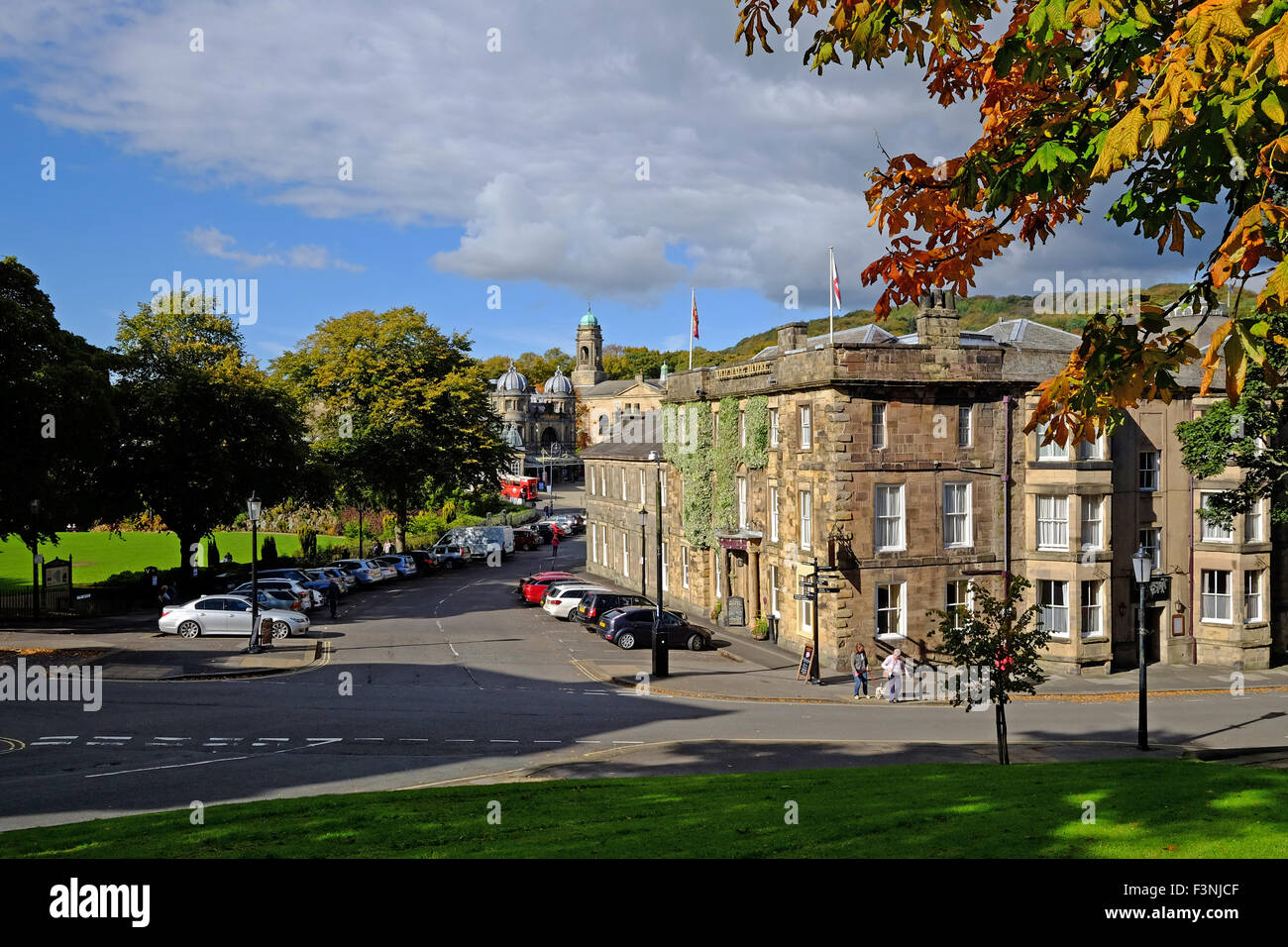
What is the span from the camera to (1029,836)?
31.4 feet

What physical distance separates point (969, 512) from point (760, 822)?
27.7 metres

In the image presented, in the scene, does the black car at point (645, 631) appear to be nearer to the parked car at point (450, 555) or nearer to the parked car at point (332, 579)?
the parked car at point (332, 579)

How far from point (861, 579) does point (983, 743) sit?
35.4 ft

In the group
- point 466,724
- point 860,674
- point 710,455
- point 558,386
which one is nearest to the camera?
point 466,724

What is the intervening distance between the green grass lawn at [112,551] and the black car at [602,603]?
26.7 m

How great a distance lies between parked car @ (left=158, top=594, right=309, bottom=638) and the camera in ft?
124

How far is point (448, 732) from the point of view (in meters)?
23.8

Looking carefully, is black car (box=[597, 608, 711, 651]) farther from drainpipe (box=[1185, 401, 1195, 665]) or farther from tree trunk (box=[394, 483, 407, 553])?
tree trunk (box=[394, 483, 407, 553])

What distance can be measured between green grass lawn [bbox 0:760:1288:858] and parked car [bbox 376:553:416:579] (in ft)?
152

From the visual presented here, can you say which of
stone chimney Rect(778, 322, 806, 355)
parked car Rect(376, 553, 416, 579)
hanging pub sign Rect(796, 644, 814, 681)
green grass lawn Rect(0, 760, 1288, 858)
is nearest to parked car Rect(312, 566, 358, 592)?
parked car Rect(376, 553, 416, 579)

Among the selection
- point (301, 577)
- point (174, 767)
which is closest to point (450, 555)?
point (301, 577)

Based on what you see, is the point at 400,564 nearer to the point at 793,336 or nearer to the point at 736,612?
the point at 736,612

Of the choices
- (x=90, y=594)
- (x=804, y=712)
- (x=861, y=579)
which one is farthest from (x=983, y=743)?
(x=90, y=594)

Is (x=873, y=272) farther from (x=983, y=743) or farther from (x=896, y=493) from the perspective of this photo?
(x=896, y=493)
